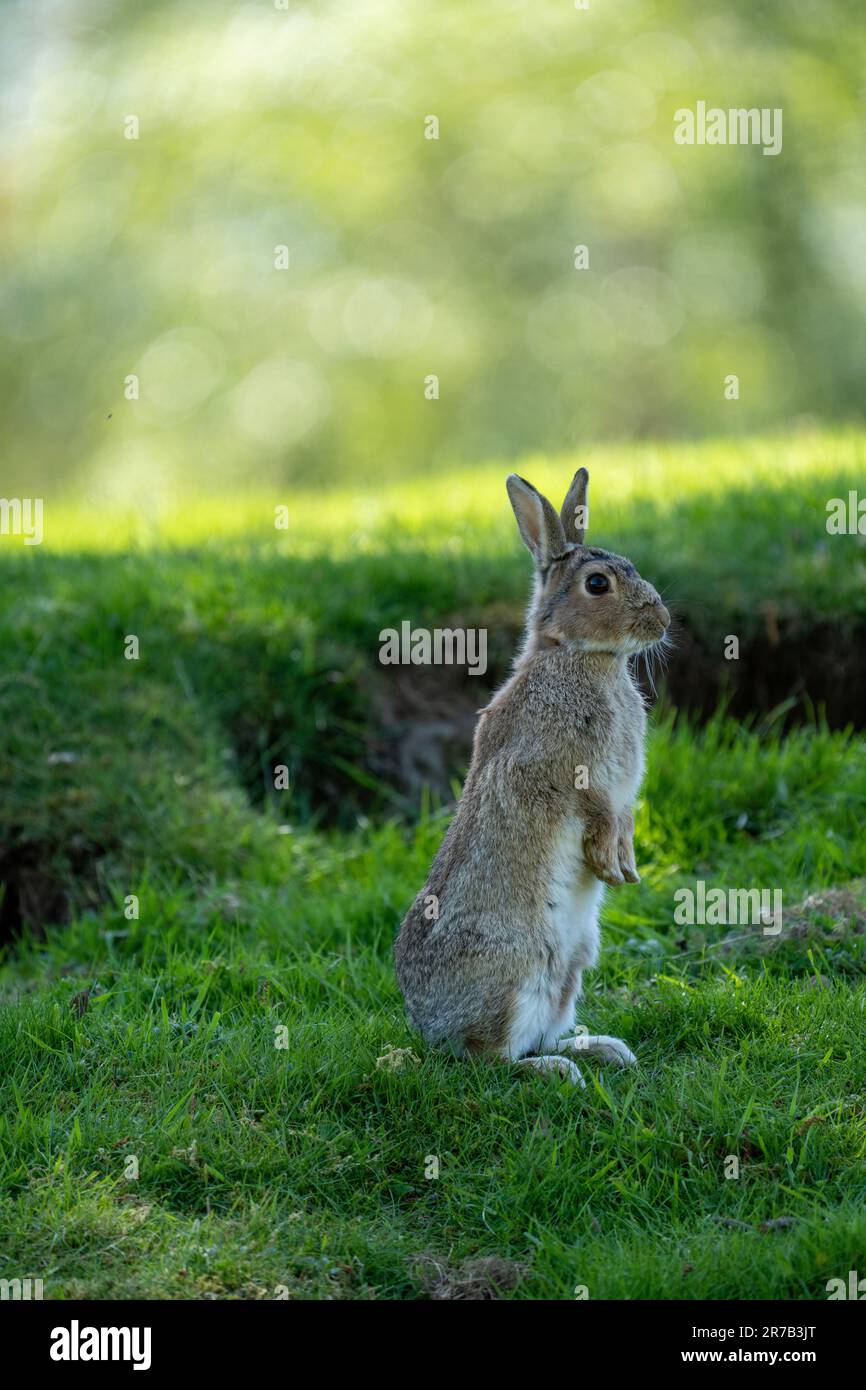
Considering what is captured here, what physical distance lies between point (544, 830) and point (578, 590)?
0.88 metres

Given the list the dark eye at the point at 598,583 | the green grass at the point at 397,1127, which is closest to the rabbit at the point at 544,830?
the dark eye at the point at 598,583

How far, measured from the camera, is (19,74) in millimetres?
23672

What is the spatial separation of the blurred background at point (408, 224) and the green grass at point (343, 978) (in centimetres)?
1406

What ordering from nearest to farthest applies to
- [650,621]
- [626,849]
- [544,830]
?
[544,830], [650,621], [626,849]

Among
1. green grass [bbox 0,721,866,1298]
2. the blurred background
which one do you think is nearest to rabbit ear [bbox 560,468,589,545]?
green grass [bbox 0,721,866,1298]

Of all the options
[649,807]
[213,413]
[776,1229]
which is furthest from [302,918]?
[213,413]

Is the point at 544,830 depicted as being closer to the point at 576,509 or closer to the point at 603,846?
the point at 603,846

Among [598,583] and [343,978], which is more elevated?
[598,583]

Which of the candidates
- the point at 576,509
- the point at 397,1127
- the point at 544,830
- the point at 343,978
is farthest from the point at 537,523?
the point at 397,1127

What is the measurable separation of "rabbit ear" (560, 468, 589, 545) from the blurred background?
56.5ft

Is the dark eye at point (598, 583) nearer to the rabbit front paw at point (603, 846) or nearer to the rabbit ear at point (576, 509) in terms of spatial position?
the rabbit ear at point (576, 509)

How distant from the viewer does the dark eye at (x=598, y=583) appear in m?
5.35

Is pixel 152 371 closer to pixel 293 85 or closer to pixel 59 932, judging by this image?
pixel 293 85

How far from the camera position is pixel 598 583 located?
535cm
